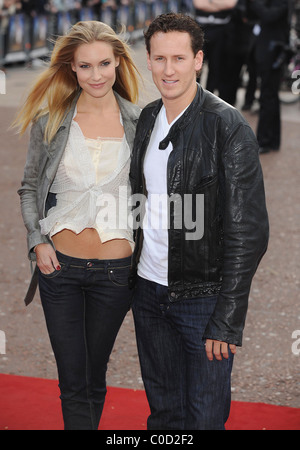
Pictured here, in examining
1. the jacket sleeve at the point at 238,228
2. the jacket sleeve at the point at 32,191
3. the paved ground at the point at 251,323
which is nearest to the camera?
the jacket sleeve at the point at 238,228

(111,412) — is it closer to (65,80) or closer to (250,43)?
(65,80)

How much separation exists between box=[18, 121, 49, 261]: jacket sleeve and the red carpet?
1.06 m

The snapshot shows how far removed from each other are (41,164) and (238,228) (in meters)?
0.94

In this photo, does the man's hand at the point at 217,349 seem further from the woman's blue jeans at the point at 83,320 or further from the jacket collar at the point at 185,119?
the jacket collar at the point at 185,119

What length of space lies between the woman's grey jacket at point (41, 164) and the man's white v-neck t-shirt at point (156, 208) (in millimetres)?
269

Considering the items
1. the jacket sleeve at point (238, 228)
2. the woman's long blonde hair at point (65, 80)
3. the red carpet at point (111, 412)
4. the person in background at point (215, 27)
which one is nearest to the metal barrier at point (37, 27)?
the person in background at point (215, 27)

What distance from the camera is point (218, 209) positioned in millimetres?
2885

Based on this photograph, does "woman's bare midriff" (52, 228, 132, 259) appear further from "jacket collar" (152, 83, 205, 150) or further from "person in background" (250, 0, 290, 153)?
"person in background" (250, 0, 290, 153)

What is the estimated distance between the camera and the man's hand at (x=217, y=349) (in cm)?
282

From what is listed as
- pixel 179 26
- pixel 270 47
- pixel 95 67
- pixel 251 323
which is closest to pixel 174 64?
pixel 179 26

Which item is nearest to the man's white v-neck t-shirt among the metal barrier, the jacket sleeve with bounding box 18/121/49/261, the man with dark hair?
the man with dark hair

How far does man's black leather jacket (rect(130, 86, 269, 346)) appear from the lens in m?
2.78

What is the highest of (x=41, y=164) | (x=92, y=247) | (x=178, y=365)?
(x=41, y=164)
